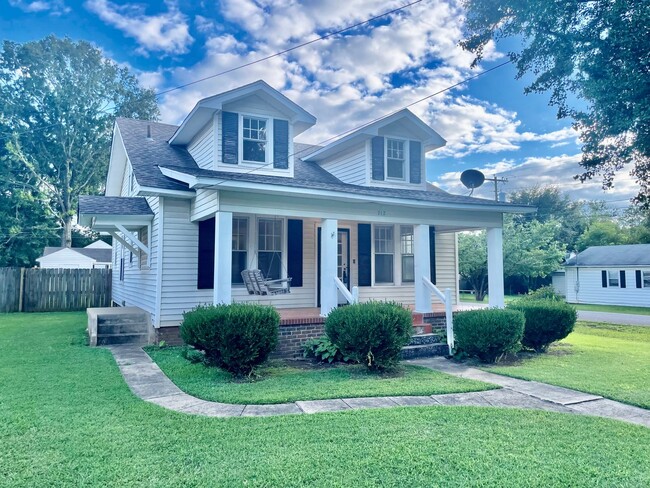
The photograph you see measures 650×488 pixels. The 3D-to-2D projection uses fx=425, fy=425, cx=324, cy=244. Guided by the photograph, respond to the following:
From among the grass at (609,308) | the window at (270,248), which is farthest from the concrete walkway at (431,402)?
the grass at (609,308)

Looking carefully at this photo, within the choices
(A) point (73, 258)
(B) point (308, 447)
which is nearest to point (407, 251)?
(B) point (308, 447)

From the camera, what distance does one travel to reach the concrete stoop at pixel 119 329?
9602mm

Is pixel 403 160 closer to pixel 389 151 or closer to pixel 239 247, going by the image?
pixel 389 151

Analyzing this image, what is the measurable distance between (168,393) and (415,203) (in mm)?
6515

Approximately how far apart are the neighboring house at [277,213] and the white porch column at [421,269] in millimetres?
27

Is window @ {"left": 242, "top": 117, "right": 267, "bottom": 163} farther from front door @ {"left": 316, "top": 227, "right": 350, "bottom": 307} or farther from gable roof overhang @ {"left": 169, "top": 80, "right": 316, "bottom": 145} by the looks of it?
front door @ {"left": 316, "top": 227, "right": 350, "bottom": 307}

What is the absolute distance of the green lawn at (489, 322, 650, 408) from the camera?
19.4 feet

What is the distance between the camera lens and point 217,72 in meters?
11.0

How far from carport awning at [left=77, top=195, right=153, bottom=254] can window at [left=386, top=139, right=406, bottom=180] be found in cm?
638

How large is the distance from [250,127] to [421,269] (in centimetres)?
529

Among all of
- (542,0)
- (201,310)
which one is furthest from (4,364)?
(542,0)

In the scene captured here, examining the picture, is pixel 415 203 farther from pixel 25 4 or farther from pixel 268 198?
pixel 25 4

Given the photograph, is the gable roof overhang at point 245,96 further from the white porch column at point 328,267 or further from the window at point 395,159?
the white porch column at point 328,267

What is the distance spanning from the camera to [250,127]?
33.6 feet
